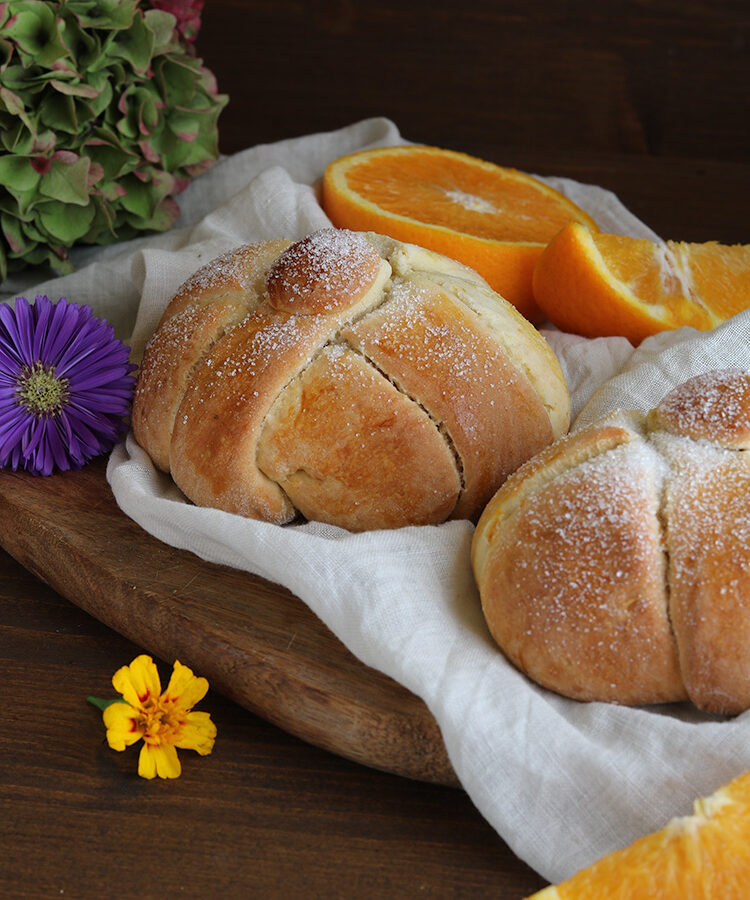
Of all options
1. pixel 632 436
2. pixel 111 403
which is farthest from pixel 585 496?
pixel 111 403

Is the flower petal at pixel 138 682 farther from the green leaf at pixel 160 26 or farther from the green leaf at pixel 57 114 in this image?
the green leaf at pixel 160 26

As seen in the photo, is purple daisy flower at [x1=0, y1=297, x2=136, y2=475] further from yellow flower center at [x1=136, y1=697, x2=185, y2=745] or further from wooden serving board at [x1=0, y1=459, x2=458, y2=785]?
yellow flower center at [x1=136, y1=697, x2=185, y2=745]

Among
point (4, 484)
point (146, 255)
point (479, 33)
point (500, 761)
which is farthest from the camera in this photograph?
point (479, 33)

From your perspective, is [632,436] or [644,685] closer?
[644,685]

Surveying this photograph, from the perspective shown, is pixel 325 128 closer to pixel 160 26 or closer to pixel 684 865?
pixel 160 26

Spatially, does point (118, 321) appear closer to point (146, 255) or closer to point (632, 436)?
point (146, 255)

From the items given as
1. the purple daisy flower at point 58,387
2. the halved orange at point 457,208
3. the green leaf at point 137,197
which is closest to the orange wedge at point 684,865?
the purple daisy flower at point 58,387

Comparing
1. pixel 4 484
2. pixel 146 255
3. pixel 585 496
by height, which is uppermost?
pixel 585 496
